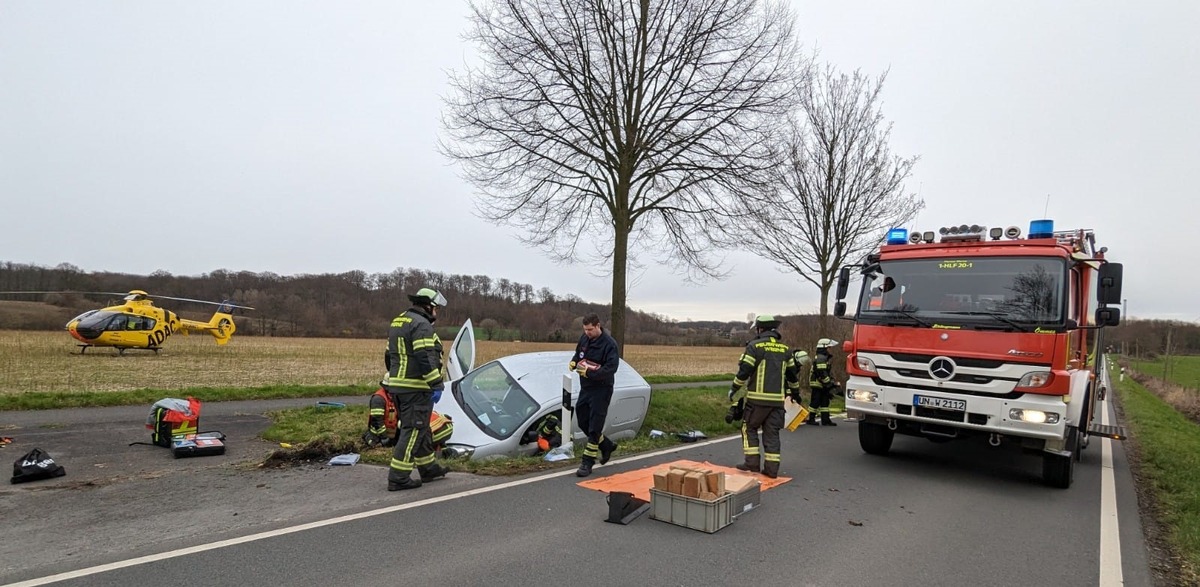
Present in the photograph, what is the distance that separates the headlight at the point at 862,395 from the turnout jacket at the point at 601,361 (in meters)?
3.05

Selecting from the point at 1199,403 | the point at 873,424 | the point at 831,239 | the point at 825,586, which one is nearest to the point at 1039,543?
the point at 825,586

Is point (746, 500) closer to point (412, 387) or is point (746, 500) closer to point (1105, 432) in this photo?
point (412, 387)

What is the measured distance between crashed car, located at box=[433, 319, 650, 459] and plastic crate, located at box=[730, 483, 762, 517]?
2755mm

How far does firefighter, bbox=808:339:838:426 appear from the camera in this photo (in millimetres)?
11258

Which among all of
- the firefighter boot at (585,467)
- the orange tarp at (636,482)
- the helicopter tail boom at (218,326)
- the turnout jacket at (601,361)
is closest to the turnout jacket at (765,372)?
the orange tarp at (636,482)

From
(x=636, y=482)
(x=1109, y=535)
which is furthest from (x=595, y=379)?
(x=1109, y=535)

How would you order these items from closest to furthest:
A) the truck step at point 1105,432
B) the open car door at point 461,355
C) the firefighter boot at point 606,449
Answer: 1. the firefighter boot at point 606,449
2. the truck step at point 1105,432
3. the open car door at point 461,355

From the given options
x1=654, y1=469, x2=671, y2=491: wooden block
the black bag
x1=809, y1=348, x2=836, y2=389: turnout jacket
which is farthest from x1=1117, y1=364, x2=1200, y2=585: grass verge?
the black bag

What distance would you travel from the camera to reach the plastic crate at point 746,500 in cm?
539

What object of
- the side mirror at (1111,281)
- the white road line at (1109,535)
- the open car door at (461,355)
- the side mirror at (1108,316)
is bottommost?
the white road line at (1109,535)

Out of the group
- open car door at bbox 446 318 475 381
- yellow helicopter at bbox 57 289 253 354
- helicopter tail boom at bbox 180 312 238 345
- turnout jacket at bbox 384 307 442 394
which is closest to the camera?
turnout jacket at bbox 384 307 442 394

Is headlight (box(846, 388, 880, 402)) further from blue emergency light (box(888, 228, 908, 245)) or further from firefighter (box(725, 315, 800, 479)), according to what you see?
blue emergency light (box(888, 228, 908, 245))

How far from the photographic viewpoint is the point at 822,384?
11.5 m

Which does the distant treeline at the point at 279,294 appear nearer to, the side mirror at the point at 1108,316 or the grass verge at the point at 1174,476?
the grass verge at the point at 1174,476
